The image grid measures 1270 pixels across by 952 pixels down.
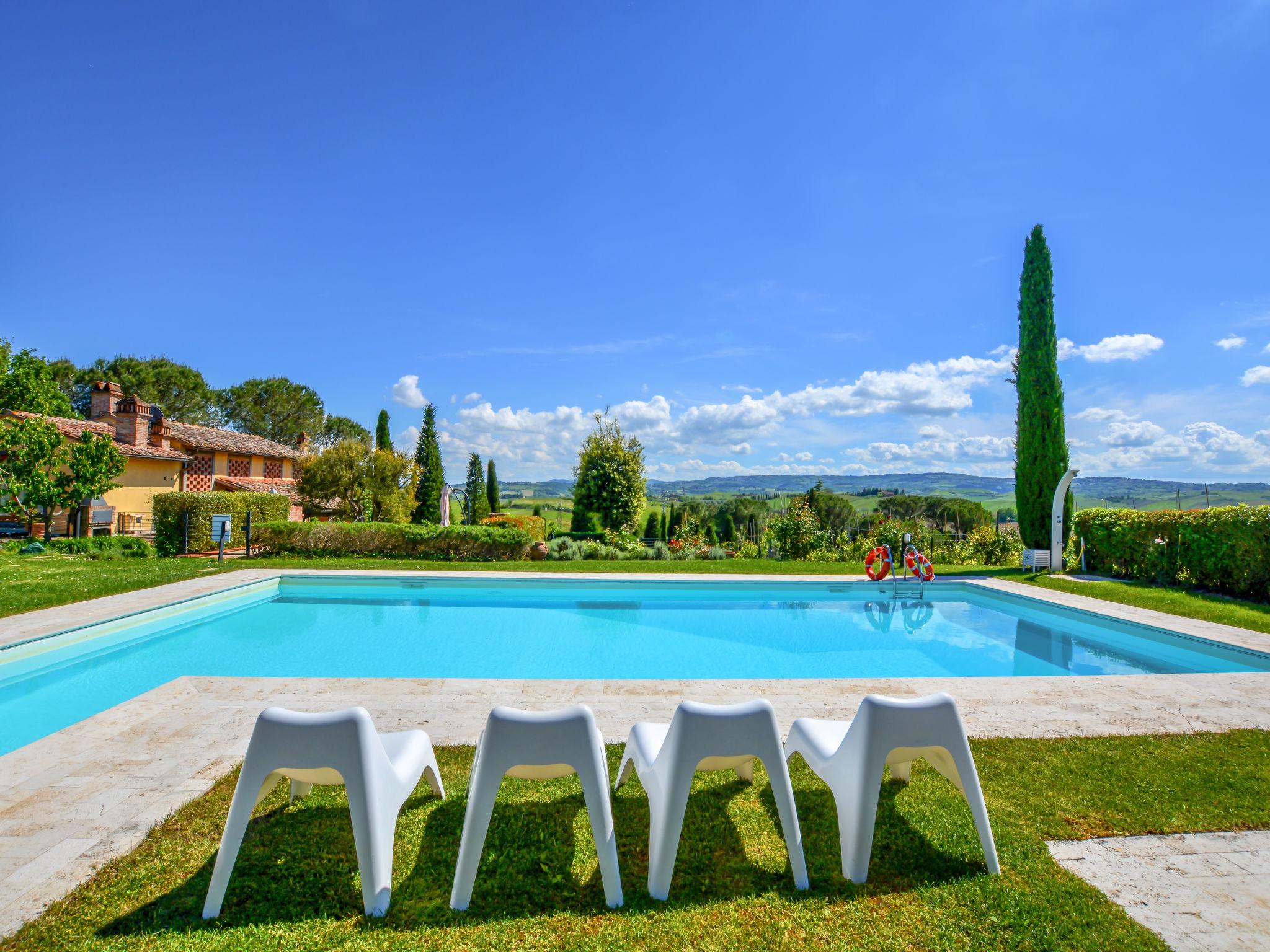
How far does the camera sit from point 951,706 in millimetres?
2488

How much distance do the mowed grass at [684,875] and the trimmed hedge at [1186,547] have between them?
7.98 m

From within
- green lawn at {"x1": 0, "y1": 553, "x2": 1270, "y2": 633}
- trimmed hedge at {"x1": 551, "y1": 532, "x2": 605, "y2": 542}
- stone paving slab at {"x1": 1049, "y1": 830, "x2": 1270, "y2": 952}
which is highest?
trimmed hedge at {"x1": 551, "y1": 532, "x2": 605, "y2": 542}

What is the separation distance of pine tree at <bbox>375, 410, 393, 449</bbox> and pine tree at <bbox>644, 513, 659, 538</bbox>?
43.2 ft

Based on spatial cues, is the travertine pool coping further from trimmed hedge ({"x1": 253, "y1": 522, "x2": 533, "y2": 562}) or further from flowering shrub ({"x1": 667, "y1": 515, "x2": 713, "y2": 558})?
flowering shrub ({"x1": 667, "y1": 515, "x2": 713, "y2": 558})

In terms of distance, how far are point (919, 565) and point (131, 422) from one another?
2593 centimetres

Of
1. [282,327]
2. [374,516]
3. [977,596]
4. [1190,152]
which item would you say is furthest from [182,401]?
[1190,152]

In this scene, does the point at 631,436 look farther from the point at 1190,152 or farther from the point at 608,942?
the point at 608,942

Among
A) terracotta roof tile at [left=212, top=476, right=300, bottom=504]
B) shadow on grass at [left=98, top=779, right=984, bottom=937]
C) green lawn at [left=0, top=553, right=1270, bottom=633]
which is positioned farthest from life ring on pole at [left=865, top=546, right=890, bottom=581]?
terracotta roof tile at [left=212, top=476, right=300, bottom=504]

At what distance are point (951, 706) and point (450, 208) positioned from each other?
13953 mm

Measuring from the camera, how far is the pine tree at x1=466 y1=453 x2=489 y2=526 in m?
29.0

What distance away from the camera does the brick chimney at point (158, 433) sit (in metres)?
22.7

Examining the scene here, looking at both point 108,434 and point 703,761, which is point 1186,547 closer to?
point 703,761

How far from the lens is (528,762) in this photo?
2.24m

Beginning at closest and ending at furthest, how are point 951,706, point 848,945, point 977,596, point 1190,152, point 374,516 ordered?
point 848,945
point 951,706
point 1190,152
point 977,596
point 374,516
